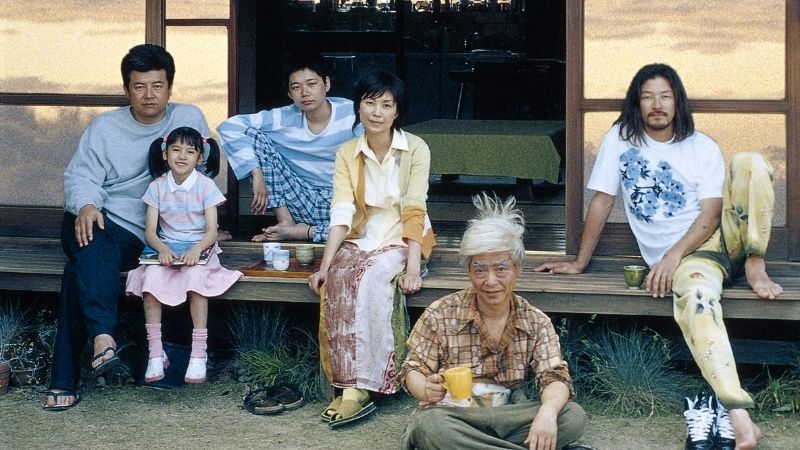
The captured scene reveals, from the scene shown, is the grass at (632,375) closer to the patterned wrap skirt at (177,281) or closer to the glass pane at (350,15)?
the patterned wrap skirt at (177,281)

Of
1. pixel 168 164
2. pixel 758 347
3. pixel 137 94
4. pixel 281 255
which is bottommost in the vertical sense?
pixel 758 347

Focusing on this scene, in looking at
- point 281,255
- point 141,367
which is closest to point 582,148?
point 281,255

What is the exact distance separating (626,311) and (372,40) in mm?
7517

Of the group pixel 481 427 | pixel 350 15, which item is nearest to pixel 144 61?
pixel 481 427

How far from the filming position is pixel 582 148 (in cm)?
536

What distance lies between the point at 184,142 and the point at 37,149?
4.20ft

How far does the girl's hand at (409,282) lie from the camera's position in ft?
15.6

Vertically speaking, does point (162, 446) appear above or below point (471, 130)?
below

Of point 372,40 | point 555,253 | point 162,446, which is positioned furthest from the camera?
point 372,40

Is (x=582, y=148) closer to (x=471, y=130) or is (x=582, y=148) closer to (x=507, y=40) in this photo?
(x=471, y=130)

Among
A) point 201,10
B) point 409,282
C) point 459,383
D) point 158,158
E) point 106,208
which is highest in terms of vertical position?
point 201,10

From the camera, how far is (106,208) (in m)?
5.15

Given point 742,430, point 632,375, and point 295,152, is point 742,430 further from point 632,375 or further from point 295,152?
point 295,152

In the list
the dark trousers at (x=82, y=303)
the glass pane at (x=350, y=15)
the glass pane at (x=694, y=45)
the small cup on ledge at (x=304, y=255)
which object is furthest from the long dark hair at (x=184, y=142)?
the glass pane at (x=350, y=15)
